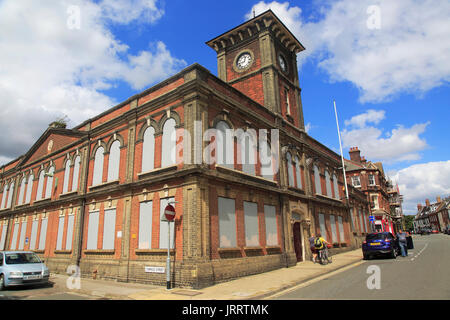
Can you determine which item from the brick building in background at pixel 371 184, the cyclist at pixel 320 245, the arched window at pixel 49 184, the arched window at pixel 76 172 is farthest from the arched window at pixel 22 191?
the brick building in background at pixel 371 184

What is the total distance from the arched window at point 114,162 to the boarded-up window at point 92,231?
2.52 metres

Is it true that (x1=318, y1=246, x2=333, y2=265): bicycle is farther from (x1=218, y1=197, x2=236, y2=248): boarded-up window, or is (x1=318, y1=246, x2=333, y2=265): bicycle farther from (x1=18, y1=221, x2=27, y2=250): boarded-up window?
(x1=18, y1=221, x2=27, y2=250): boarded-up window

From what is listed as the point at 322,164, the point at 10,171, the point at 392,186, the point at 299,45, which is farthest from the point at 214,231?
the point at 392,186

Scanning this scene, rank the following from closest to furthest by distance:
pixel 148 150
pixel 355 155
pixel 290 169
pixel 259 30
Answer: pixel 148 150 → pixel 290 169 → pixel 259 30 → pixel 355 155

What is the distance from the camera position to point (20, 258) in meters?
13.6

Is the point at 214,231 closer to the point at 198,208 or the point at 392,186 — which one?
the point at 198,208

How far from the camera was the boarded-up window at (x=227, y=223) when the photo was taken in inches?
516

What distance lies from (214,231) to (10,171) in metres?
26.9

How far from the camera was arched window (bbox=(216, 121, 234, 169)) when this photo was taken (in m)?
14.2

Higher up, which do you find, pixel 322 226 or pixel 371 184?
pixel 371 184

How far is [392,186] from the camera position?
260 feet

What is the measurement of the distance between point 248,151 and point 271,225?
447 centimetres

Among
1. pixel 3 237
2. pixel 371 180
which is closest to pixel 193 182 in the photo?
pixel 3 237

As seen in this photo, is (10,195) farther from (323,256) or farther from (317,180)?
(323,256)
